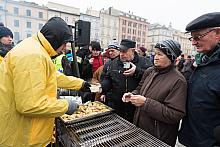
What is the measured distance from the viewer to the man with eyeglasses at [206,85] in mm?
1554

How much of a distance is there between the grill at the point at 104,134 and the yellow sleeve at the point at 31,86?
44 cm

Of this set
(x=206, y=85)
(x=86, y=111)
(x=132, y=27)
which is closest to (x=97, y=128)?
(x=86, y=111)

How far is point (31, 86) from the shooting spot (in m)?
1.39

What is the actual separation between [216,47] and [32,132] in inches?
66.5

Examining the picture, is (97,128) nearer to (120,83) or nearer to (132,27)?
(120,83)

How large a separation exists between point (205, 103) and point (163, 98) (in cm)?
42

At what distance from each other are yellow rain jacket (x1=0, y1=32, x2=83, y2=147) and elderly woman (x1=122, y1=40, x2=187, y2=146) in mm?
816

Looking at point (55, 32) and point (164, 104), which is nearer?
point (55, 32)

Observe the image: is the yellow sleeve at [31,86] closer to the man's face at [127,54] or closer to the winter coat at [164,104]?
the winter coat at [164,104]

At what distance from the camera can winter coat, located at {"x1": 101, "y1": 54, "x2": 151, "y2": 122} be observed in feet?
9.74

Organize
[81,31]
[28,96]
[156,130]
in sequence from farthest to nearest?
[81,31] < [156,130] < [28,96]

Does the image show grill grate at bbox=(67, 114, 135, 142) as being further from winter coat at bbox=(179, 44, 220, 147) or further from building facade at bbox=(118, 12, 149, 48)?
building facade at bbox=(118, 12, 149, 48)

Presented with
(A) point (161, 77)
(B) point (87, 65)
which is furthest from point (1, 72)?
(B) point (87, 65)

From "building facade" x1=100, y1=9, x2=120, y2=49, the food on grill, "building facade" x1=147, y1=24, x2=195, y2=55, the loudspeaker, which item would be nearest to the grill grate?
the food on grill
